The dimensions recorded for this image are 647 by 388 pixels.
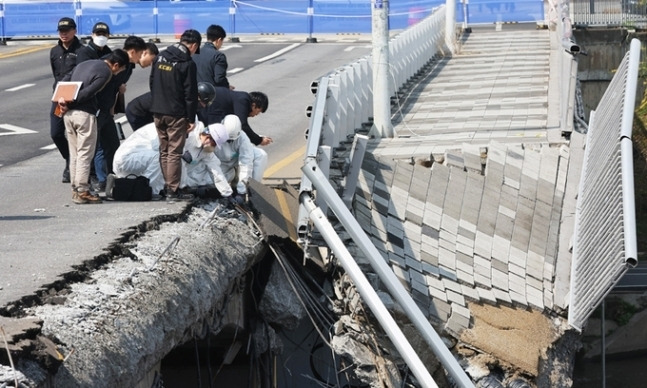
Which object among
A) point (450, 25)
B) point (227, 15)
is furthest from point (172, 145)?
point (227, 15)

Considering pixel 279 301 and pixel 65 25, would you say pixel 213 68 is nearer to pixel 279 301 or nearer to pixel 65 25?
pixel 65 25

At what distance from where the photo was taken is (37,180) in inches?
513

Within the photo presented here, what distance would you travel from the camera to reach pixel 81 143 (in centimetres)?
1071

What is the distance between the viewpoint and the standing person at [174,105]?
34.3ft

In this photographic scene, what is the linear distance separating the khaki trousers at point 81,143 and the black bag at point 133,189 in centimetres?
26

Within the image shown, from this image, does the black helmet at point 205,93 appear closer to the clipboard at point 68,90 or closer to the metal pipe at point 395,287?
the clipboard at point 68,90

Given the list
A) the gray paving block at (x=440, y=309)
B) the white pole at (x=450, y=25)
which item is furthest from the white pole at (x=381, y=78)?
the white pole at (x=450, y=25)

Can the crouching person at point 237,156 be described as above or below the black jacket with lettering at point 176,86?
below

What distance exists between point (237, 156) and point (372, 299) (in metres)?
2.18

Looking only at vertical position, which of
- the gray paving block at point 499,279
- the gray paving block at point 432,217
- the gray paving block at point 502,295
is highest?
the gray paving block at point 432,217

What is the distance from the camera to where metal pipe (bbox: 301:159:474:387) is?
9297mm

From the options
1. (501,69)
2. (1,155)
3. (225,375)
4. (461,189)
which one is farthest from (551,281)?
(501,69)

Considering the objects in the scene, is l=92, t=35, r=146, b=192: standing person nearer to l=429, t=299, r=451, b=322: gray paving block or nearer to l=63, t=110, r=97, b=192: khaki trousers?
l=63, t=110, r=97, b=192: khaki trousers

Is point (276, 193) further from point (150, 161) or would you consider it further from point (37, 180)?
point (37, 180)
